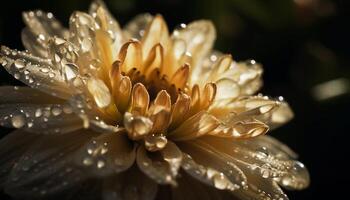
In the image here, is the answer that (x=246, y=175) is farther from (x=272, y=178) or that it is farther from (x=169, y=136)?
(x=169, y=136)

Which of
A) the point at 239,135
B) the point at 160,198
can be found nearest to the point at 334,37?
the point at 239,135

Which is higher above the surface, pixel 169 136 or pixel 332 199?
pixel 169 136

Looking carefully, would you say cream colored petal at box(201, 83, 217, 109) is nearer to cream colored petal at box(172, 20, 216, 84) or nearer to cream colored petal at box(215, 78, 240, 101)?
cream colored petal at box(215, 78, 240, 101)

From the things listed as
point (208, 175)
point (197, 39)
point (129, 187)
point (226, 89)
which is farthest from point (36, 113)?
point (197, 39)

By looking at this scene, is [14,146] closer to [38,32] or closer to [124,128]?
[124,128]

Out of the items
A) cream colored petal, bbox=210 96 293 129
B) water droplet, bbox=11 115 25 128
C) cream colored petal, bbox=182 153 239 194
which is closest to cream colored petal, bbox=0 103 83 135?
water droplet, bbox=11 115 25 128

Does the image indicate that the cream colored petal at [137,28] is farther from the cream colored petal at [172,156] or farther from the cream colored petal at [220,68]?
the cream colored petal at [172,156]

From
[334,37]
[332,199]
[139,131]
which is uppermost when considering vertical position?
[139,131]
